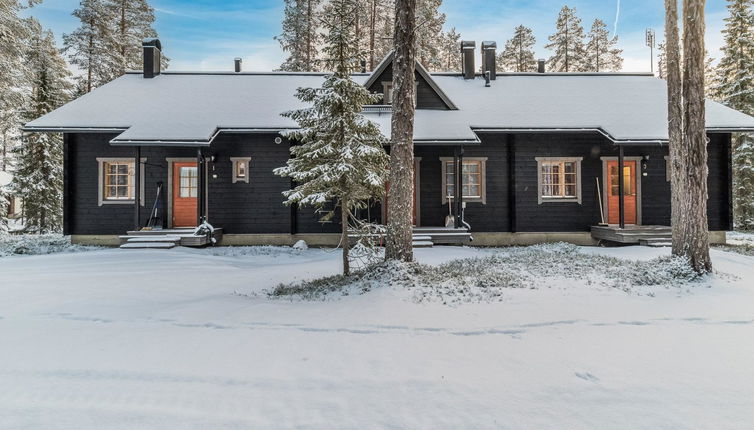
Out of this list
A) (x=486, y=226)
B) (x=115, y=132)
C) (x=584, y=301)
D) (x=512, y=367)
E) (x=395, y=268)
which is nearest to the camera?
(x=512, y=367)

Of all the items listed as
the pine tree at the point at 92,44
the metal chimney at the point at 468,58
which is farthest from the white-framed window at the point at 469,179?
the pine tree at the point at 92,44

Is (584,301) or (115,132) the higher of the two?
(115,132)

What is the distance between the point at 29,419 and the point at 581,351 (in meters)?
4.63

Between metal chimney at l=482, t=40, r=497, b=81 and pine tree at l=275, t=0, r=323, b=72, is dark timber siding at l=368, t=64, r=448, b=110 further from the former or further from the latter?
pine tree at l=275, t=0, r=323, b=72

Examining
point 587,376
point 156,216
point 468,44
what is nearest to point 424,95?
point 468,44

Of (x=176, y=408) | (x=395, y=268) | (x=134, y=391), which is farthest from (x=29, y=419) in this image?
(x=395, y=268)

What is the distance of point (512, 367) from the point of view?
11.0ft

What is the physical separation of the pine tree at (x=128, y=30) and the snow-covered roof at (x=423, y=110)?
8.30 m

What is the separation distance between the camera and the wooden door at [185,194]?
42.6ft

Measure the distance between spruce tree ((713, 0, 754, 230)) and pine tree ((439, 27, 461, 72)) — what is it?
1589 cm

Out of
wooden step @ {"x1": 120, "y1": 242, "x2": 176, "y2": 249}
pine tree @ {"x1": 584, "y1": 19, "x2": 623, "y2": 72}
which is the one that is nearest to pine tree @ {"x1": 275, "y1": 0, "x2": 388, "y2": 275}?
wooden step @ {"x1": 120, "y1": 242, "x2": 176, "y2": 249}

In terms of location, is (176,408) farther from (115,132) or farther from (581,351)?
(115,132)

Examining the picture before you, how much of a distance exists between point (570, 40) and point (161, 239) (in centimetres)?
2940

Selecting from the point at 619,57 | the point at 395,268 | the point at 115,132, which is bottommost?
the point at 395,268
